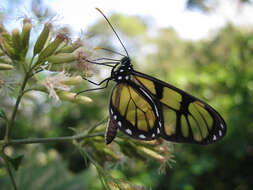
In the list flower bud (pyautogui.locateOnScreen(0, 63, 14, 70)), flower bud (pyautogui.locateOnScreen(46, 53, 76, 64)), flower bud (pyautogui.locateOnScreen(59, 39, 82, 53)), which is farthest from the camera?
flower bud (pyautogui.locateOnScreen(59, 39, 82, 53))

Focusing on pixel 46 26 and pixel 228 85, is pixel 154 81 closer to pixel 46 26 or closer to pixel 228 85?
pixel 46 26

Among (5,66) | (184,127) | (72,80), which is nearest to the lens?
(5,66)

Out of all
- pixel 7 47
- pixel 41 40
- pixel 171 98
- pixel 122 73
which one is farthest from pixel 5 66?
pixel 171 98

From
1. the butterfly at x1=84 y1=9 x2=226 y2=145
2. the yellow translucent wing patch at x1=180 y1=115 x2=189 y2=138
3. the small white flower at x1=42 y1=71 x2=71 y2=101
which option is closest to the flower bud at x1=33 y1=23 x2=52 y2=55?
the small white flower at x1=42 y1=71 x2=71 y2=101

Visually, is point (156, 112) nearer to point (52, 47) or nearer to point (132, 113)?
point (132, 113)

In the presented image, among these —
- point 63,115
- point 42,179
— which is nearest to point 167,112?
point 42,179

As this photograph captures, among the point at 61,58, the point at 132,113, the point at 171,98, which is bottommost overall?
the point at 132,113

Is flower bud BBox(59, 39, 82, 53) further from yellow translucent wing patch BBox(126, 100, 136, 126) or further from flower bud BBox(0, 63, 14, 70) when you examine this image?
yellow translucent wing patch BBox(126, 100, 136, 126)

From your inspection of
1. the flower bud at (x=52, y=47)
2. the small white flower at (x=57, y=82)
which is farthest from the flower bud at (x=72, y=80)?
the flower bud at (x=52, y=47)

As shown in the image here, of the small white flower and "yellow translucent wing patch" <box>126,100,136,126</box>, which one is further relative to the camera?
"yellow translucent wing patch" <box>126,100,136,126</box>
